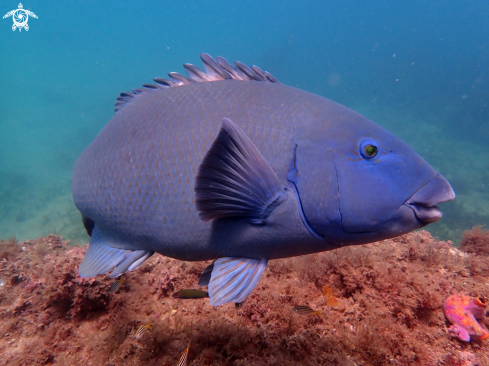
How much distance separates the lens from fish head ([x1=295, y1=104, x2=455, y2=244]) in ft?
4.05

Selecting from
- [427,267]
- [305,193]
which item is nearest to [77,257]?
[305,193]

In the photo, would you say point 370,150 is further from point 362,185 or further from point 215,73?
point 215,73

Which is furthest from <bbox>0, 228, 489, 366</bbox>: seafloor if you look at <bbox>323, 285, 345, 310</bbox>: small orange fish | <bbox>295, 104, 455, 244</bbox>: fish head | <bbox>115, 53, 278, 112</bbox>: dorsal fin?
<bbox>115, 53, 278, 112</bbox>: dorsal fin

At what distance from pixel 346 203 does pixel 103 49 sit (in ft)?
489

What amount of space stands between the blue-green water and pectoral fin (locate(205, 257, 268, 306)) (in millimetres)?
14115

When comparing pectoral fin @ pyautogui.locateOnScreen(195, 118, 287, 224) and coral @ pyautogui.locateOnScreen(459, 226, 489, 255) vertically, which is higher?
pectoral fin @ pyautogui.locateOnScreen(195, 118, 287, 224)

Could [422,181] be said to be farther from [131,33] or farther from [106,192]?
[131,33]

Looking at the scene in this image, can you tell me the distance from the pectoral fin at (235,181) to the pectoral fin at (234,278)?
33 centimetres

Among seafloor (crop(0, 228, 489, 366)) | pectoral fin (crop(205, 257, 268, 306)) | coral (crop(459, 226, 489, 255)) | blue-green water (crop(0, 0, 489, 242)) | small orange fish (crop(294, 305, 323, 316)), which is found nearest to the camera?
pectoral fin (crop(205, 257, 268, 306))

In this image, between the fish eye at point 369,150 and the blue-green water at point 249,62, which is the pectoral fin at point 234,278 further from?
the blue-green water at point 249,62

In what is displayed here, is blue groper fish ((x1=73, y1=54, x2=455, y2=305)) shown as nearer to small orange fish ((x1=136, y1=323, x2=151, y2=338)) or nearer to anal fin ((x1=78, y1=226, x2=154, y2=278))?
anal fin ((x1=78, y1=226, x2=154, y2=278))

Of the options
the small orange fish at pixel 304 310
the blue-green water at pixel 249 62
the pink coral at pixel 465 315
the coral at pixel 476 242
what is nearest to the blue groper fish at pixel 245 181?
the small orange fish at pixel 304 310

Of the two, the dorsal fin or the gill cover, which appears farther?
the dorsal fin

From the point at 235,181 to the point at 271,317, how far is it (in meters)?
1.87
